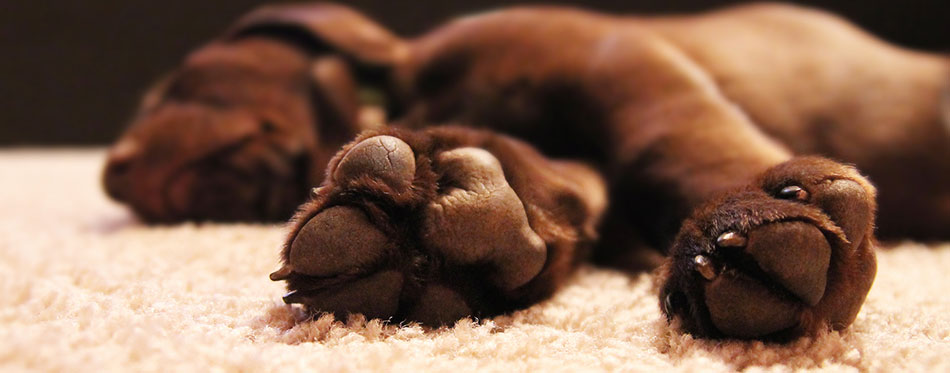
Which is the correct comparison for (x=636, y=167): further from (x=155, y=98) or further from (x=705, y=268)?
(x=155, y=98)

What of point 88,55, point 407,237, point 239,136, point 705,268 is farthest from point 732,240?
point 88,55

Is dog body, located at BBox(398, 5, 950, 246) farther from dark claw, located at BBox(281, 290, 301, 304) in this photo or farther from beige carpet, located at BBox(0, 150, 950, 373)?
dark claw, located at BBox(281, 290, 301, 304)

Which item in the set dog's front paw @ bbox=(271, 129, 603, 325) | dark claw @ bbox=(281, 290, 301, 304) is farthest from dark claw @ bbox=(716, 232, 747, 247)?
dark claw @ bbox=(281, 290, 301, 304)

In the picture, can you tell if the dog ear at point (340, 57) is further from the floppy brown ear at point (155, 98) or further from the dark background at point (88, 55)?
the dark background at point (88, 55)

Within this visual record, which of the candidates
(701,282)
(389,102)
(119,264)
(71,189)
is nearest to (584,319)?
(701,282)

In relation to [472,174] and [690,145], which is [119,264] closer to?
[472,174]

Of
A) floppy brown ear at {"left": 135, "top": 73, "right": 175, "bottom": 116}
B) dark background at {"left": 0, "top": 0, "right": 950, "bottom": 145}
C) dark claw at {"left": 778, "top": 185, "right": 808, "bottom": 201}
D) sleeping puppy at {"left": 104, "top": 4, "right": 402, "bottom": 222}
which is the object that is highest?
dark background at {"left": 0, "top": 0, "right": 950, "bottom": 145}
